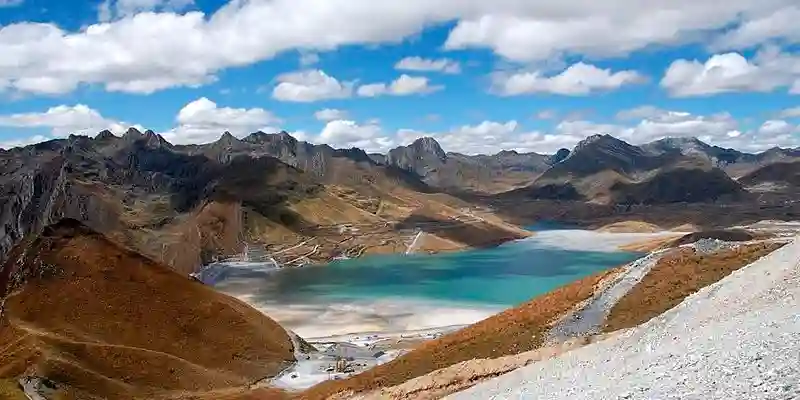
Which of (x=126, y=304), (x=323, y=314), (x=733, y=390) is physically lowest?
(x=323, y=314)

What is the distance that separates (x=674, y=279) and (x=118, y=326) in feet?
262

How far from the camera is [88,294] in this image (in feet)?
337

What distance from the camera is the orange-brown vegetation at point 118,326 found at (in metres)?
81.8

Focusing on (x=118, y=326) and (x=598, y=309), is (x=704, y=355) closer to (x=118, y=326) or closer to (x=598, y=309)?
(x=598, y=309)

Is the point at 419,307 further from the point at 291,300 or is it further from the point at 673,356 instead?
the point at 673,356

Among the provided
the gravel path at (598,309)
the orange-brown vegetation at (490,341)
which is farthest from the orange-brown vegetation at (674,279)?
the orange-brown vegetation at (490,341)

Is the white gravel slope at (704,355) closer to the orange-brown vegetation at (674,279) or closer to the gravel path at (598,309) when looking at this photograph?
the orange-brown vegetation at (674,279)

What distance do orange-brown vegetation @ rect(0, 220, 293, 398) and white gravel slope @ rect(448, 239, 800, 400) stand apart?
201ft

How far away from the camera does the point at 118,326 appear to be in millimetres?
98438

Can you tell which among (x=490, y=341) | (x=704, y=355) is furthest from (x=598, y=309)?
(x=704, y=355)

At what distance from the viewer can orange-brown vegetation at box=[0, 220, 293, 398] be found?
8175 centimetres

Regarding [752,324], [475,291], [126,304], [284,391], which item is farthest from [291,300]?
[752,324]

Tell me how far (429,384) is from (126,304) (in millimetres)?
76115

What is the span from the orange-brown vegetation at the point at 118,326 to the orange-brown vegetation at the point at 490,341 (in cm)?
3820
